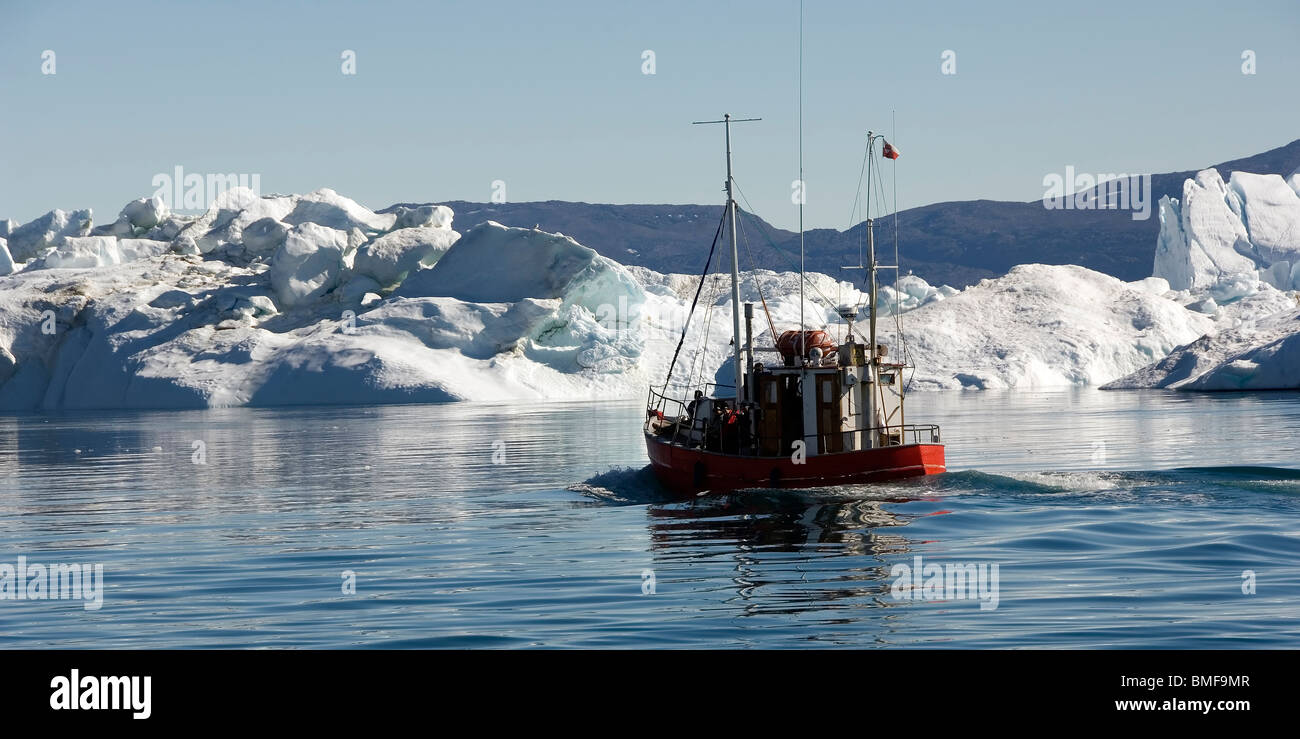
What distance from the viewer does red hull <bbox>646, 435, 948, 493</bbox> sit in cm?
2806

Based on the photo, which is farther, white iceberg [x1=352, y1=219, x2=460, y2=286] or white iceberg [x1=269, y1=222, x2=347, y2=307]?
white iceberg [x1=352, y1=219, x2=460, y2=286]

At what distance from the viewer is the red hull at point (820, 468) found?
92.1ft

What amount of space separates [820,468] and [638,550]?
8296 millimetres

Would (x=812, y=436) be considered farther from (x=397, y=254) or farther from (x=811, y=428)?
(x=397, y=254)

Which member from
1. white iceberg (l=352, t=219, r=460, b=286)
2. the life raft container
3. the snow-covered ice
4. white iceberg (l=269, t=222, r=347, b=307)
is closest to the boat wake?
the life raft container

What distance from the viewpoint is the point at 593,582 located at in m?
17.3

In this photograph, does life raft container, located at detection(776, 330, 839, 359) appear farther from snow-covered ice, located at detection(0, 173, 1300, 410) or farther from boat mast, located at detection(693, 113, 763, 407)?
snow-covered ice, located at detection(0, 173, 1300, 410)

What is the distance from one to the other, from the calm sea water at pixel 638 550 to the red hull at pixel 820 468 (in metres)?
0.58

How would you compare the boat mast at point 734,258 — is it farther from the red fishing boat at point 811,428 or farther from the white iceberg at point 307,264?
the white iceberg at point 307,264

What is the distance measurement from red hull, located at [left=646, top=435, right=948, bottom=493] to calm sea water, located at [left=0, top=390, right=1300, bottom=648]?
1.90 ft

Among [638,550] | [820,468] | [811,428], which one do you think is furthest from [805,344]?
[638,550]

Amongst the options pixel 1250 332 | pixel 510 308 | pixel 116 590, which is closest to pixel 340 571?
pixel 116 590

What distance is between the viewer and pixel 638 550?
68.5 feet
